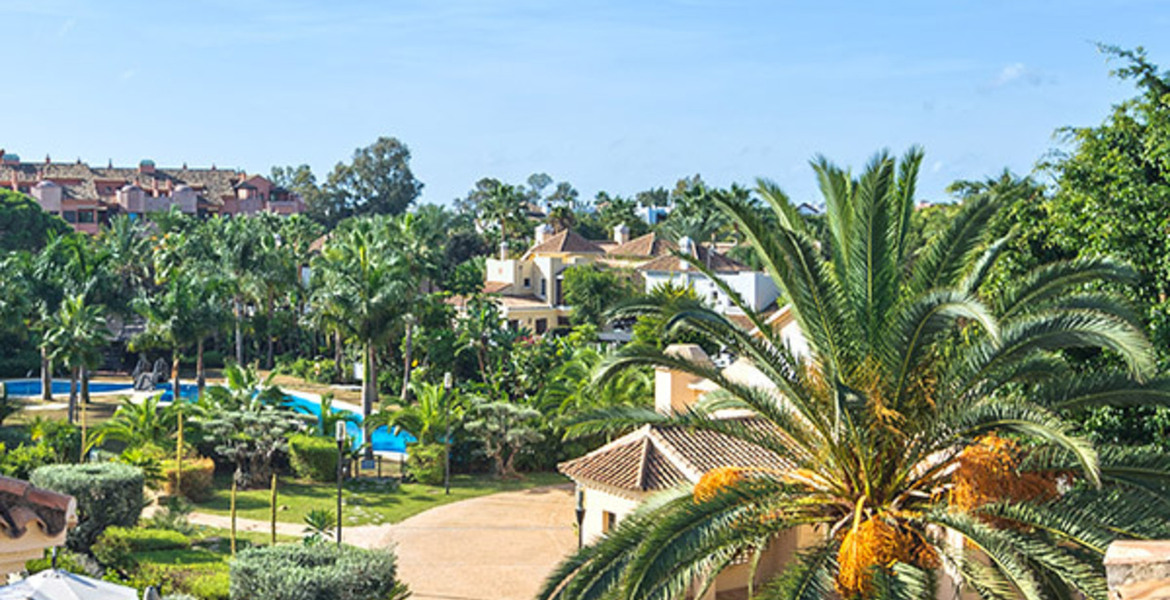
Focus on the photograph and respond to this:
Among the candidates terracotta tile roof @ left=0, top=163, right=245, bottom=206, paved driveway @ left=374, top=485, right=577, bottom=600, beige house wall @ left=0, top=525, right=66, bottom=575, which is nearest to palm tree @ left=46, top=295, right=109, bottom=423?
paved driveway @ left=374, top=485, right=577, bottom=600

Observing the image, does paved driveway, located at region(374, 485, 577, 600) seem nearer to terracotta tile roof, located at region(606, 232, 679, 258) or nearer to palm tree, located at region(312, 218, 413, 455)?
palm tree, located at region(312, 218, 413, 455)

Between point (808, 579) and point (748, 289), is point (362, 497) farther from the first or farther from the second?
point (808, 579)

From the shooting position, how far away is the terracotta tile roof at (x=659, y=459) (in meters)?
20.8

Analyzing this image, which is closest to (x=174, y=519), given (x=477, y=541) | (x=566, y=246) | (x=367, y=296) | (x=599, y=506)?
(x=477, y=541)

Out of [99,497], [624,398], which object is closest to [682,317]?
[99,497]

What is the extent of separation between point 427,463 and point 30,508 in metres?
22.2

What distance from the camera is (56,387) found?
4750cm

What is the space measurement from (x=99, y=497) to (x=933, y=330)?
57.4 ft

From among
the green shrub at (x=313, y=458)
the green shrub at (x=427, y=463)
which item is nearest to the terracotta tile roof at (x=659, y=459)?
the green shrub at (x=427, y=463)

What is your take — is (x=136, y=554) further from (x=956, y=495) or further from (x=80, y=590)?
(x=956, y=495)

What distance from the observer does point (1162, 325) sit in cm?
1402

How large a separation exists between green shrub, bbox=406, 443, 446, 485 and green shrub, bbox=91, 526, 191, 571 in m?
9.40

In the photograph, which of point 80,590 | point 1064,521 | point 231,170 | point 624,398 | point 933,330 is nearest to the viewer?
point 1064,521

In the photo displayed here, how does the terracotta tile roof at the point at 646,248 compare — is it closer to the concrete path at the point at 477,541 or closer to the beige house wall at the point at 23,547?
the concrete path at the point at 477,541
